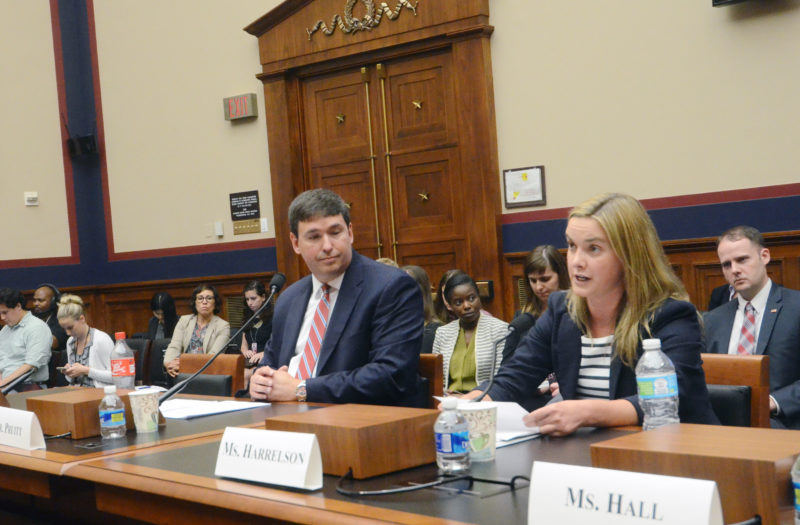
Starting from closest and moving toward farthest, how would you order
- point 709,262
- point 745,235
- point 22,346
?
point 745,235 → point 709,262 → point 22,346

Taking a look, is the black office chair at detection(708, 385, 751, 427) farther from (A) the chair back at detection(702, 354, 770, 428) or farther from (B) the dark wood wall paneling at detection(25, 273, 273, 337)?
(B) the dark wood wall paneling at detection(25, 273, 273, 337)

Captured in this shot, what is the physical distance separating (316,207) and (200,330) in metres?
4.03

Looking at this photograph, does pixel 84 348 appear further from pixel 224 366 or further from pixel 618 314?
pixel 618 314

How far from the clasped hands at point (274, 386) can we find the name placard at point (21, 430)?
2.45 ft

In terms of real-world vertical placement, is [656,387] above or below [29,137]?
below

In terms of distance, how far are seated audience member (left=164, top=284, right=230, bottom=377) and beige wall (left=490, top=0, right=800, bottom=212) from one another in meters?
2.40

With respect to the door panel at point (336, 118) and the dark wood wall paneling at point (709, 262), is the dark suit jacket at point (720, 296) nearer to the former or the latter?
the dark wood wall paneling at point (709, 262)

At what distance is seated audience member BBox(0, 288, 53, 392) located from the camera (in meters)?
6.50

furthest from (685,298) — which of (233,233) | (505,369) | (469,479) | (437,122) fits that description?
(233,233)

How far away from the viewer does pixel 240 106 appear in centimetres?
774

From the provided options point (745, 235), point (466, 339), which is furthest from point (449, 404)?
point (466, 339)

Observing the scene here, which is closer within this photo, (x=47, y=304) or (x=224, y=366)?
(x=224, y=366)

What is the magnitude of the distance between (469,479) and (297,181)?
5.97 metres

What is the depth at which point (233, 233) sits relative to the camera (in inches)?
311
